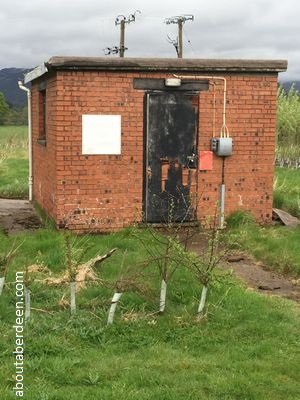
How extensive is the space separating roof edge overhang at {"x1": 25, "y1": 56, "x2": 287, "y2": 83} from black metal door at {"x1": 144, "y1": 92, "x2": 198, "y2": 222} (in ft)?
1.51

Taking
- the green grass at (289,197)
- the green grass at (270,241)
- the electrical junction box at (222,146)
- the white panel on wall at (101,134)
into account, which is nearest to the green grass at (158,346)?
the green grass at (270,241)

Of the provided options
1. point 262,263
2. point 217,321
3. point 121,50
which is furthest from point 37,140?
point 121,50

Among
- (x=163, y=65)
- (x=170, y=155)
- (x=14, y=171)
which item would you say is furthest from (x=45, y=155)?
(x=14, y=171)

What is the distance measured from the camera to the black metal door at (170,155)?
32.1 feet

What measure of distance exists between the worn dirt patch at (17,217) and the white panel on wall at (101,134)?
1.84 meters

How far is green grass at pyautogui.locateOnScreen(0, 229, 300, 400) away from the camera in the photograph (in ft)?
13.9

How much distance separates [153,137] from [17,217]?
10.8 feet

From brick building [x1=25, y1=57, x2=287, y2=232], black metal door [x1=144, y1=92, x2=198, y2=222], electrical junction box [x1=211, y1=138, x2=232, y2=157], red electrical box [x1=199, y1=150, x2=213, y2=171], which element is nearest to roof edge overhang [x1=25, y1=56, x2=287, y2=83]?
brick building [x1=25, y1=57, x2=287, y2=232]

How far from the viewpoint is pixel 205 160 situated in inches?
396

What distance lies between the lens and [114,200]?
32.2ft

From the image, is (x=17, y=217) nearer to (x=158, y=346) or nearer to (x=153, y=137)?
(x=153, y=137)

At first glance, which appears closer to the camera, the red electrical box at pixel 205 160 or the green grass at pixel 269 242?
the green grass at pixel 269 242

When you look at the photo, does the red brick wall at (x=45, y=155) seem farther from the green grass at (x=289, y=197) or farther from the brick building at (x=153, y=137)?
the green grass at (x=289, y=197)

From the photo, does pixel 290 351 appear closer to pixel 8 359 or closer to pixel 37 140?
pixel 8 359
